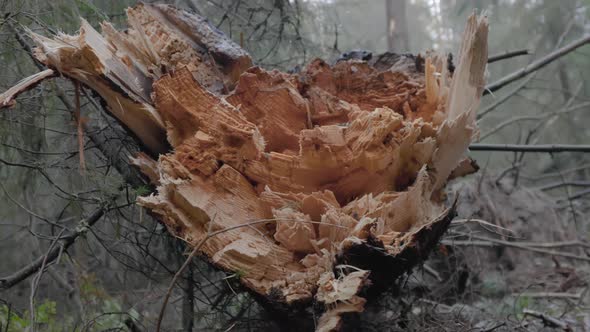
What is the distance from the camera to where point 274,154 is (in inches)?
75.5

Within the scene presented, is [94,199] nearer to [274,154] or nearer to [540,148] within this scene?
[274,154]

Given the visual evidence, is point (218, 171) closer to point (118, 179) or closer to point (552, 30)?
point (118, 179)

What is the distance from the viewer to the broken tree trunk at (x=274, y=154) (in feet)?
5.63

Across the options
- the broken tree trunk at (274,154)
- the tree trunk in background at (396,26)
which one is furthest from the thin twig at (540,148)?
the tree trunk in background at (396,26)

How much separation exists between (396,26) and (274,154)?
523 cm

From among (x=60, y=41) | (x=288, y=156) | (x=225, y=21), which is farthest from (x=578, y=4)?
(x=60, y=41)

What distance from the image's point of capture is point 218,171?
186cm

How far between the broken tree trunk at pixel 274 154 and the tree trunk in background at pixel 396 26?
4384 millimetres

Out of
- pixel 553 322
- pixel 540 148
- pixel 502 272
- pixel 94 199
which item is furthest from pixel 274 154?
pixel 502 272

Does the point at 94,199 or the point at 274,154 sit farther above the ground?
the point at 274,154

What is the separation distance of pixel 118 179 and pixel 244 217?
0.91 meters

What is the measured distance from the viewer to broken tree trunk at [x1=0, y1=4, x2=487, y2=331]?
1715 mm

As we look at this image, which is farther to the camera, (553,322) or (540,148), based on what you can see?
(540,148)

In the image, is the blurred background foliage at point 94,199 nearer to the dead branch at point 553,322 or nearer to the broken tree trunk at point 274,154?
the broken tree trunk at point 274,154
